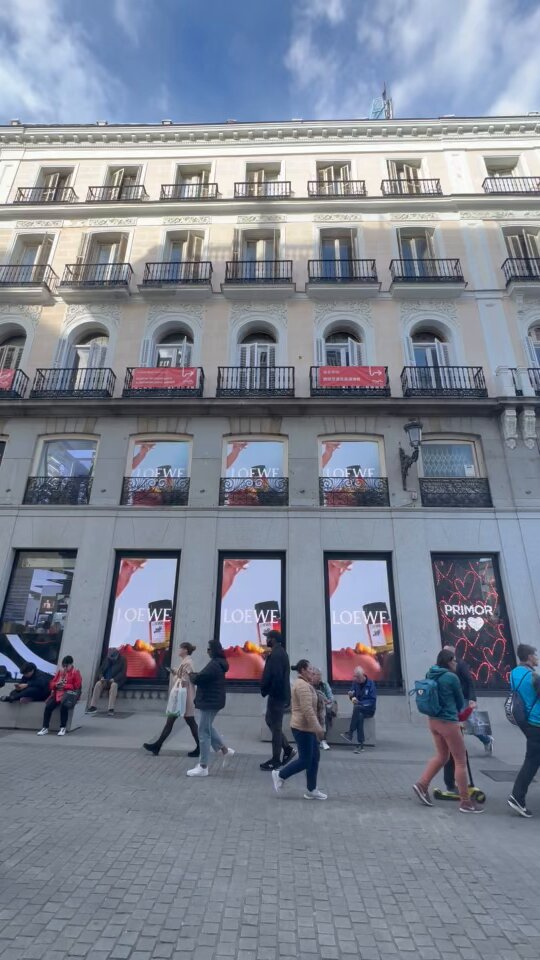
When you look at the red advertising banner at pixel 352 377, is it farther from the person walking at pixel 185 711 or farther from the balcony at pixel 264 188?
the person walking at pixel 185 711

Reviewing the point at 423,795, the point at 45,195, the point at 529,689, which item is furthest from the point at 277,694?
the point at 45,195

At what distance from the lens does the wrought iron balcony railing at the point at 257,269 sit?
56.1 feet

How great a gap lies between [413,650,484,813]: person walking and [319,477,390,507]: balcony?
8.11 meters

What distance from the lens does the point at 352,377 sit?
1508 centimetres

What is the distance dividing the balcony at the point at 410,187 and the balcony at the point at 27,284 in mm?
13918

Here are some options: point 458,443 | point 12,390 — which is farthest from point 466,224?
point 12,390

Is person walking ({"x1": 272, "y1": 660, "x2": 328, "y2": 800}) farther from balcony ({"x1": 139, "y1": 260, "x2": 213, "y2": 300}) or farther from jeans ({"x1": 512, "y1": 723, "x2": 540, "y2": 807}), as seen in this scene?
balcony ({"x1": 139, "y1": 260, "x2": 213, "y2": 300})

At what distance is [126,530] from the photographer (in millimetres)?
13750

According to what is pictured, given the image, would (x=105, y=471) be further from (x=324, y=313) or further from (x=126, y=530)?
(x=324, y=313)

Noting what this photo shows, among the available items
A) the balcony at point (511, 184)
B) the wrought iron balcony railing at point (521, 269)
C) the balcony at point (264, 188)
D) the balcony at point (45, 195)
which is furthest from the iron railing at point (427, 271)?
the balcony at point (45, 195)

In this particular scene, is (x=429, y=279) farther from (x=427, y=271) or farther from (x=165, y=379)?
(x=165, y=379)

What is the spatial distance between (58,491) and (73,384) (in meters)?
3.99

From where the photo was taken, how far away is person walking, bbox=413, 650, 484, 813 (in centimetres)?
568

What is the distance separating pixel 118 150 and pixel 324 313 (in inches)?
511
